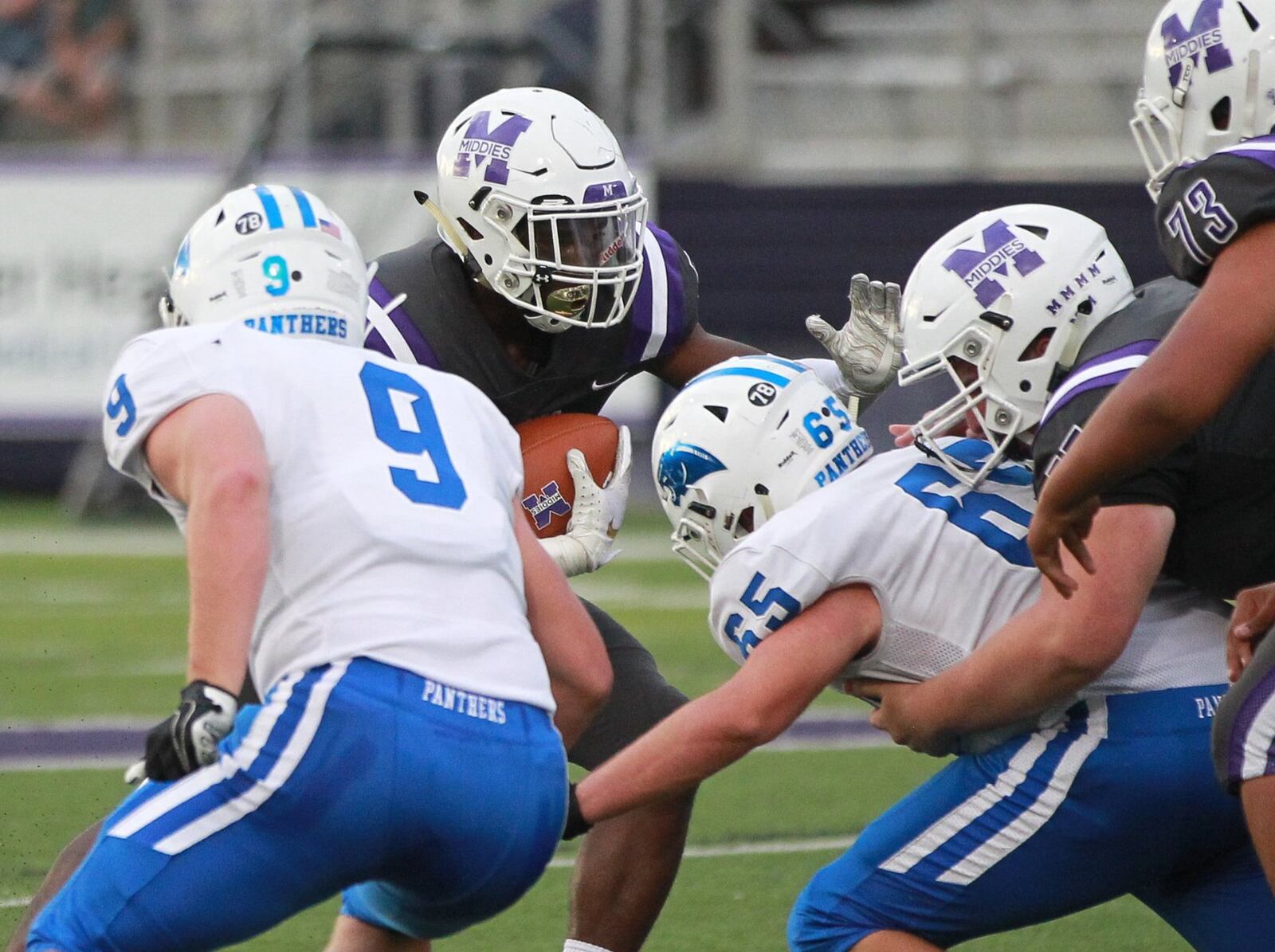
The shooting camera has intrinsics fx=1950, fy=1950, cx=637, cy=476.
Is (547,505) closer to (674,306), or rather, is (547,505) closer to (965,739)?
(674,306)

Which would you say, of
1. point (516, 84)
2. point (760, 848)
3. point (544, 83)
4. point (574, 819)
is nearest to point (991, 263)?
point (574, 819)

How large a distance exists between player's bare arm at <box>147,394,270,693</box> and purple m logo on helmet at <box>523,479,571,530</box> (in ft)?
4.05

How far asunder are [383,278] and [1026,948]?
183 centimetres

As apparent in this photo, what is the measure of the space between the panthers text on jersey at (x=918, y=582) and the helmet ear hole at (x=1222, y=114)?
24.1 inches

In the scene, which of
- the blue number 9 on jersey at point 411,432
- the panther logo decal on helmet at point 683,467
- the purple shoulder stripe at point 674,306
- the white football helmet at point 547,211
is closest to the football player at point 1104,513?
the panther logo decal on helmet at point 683,467

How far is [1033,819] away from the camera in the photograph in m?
2.69

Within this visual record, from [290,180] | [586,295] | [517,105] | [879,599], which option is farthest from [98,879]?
[290,180]

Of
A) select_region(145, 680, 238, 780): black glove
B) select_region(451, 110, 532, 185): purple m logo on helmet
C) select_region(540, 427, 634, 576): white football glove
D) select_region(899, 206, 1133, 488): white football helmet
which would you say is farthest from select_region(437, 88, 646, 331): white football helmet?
Answer: select_region(145, 680, 238, 780): black glove

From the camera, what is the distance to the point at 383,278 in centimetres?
373

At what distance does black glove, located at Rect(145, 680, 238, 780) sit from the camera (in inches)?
87.5

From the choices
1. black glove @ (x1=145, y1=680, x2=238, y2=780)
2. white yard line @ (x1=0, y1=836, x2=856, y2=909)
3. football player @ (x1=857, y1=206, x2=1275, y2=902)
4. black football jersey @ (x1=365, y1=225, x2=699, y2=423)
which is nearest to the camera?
black glove @ (x1=145, y1=680, x2=238, y2=780)

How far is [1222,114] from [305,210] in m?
1.28

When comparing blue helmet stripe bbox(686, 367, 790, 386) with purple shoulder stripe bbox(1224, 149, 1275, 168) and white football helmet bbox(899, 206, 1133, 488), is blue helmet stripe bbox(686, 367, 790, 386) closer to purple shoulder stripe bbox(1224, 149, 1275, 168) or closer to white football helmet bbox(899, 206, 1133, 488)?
white football helmet bbox(899, 206, 1133, 488)

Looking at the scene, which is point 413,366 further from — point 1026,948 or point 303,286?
point 1026,948
